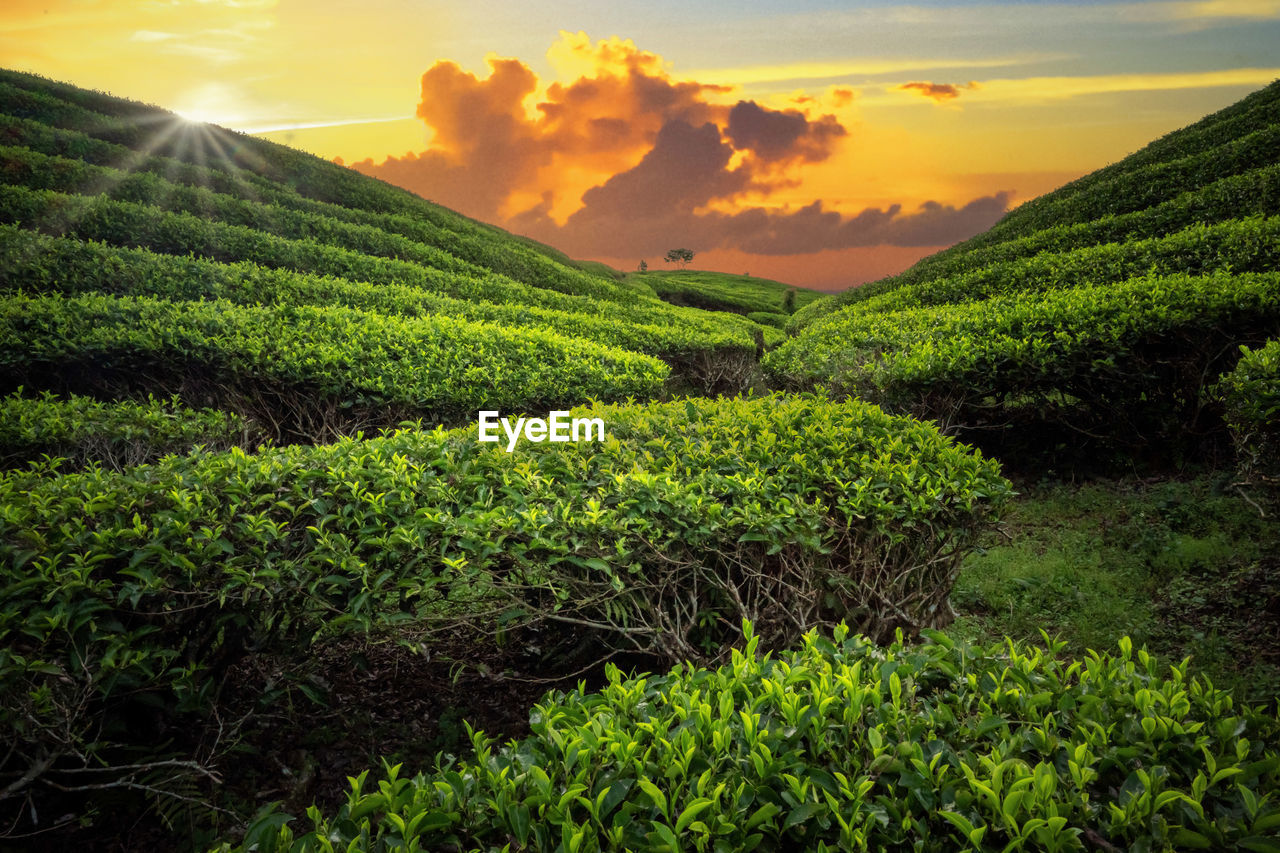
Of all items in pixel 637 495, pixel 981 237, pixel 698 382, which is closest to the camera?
pixel 637 495

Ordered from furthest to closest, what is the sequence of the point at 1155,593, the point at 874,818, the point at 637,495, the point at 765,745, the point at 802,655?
the point at 1155,593
the point at 637,495
the point at 802,655
the point at 765,745
the point at 874,818

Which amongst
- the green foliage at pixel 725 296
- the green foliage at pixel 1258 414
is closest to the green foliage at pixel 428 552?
the green foliage at pixel 1258 414

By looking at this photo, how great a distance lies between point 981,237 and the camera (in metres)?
23.6

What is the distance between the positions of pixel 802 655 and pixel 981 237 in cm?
2542

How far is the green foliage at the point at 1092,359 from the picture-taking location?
7.00 meters

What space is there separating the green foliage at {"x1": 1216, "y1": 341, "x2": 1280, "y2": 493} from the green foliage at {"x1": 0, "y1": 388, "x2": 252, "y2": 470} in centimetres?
891

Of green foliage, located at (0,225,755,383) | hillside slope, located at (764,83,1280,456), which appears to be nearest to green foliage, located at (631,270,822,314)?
green foliage, located at (0,225,755,383)

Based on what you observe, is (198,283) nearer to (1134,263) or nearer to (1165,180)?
(1134,263)

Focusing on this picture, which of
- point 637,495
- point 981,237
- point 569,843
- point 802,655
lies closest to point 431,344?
point 637,495

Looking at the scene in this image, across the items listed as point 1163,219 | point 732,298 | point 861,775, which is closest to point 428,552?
point 861,775

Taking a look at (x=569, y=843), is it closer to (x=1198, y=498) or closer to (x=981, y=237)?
(x=1198, y=498)

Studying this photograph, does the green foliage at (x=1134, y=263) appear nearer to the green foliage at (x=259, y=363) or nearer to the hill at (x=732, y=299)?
the green foliage at (x=259, y=363)

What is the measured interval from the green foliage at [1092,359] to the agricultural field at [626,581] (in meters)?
0.05

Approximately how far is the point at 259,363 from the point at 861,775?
7.30 metres
